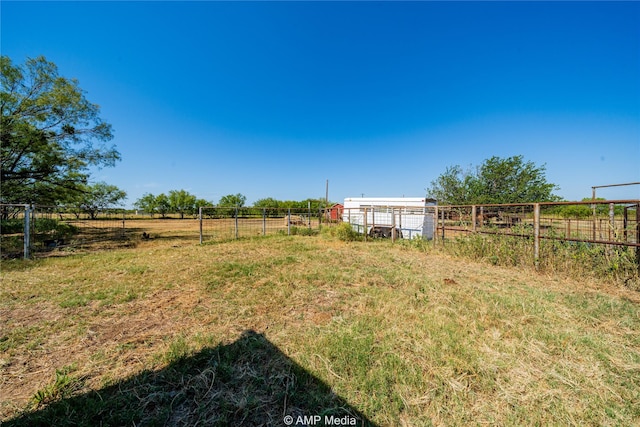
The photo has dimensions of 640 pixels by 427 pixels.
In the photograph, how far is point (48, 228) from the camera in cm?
991

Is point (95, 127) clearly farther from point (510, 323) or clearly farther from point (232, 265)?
point (510, 323)

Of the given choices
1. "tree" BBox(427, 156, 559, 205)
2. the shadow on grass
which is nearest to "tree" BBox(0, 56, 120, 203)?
the shadow on grass

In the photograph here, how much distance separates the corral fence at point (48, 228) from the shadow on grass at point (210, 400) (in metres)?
8.23

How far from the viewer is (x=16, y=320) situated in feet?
10.1

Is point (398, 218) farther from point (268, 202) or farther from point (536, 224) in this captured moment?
point (268, 202)

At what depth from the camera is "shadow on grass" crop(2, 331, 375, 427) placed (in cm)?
163

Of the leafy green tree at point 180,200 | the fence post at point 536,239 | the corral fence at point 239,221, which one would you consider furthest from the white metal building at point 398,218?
the leafy green tree at point 180,200

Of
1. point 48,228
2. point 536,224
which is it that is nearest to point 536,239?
point 536,224

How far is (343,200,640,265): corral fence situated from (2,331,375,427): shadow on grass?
19.0 feet

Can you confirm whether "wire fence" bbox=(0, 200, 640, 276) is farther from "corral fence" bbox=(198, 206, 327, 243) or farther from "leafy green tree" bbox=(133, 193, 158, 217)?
"leafy green tree" bbox=(133, 193, 158, 217)

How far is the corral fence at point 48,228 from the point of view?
7368mm

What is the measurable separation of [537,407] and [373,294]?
2.34 meters

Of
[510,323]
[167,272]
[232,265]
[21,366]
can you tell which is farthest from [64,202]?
[510,323]

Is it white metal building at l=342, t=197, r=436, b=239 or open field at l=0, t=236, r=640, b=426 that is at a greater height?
white metal building at l=342, t=197, r=436, b=239
